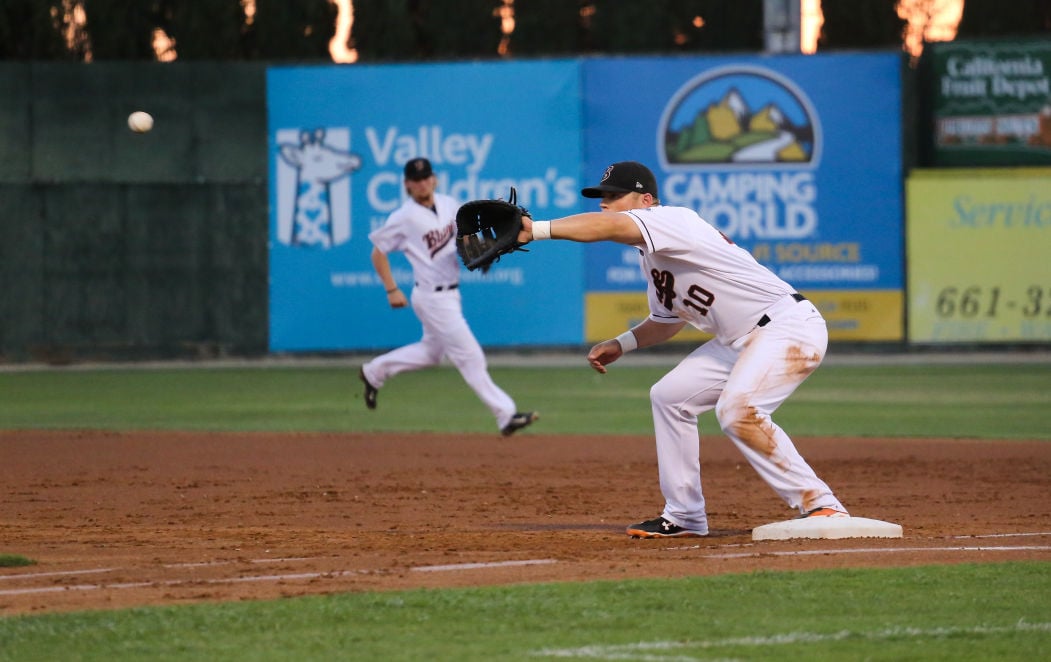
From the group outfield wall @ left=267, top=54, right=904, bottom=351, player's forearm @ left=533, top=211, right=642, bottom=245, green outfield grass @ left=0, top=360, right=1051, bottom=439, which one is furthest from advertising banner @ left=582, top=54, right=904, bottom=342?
player's forearm @ left=533, top=211, right=642, bottom=245

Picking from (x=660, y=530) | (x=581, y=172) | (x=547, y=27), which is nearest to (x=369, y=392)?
(x=660, y=530)

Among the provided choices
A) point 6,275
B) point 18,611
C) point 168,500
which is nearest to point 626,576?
point 18,611

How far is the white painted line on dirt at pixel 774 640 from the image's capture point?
496 cm

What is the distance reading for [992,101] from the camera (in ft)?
74.9

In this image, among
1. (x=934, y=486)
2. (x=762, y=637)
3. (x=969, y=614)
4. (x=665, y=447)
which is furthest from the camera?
(x=934, y=486)

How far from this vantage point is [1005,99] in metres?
22.8

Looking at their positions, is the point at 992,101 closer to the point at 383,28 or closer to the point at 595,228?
the point at 383,28

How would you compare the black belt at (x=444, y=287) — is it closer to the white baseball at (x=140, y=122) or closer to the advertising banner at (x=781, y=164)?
the advertising banner at (x=781, y=164)

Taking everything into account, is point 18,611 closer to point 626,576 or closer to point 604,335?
point 626,576

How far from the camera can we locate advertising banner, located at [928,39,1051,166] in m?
22.7

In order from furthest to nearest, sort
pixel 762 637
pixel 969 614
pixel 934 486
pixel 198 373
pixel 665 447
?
pixel 198 373, pixel 934 486, pixel 665 447, pixel 969 614, pixel 762 637

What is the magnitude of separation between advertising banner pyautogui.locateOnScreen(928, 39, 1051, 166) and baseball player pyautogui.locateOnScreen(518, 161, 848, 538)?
52.9 ft

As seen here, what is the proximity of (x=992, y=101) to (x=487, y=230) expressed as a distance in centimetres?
1742

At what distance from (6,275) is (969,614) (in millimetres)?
18819
